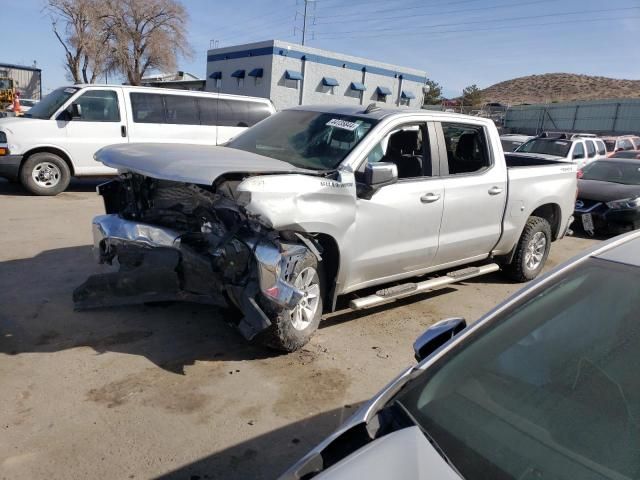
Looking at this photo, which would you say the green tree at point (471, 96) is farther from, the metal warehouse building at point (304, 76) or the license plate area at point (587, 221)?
the license plate area at point (587, 221)

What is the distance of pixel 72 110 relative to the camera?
384 inches

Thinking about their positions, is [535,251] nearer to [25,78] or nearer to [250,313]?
[250,313]

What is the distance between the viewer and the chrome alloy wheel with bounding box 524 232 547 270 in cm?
631

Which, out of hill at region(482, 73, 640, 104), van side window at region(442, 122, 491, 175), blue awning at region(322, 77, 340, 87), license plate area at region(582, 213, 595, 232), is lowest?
license plate area at region(582, 213, 595, 232)

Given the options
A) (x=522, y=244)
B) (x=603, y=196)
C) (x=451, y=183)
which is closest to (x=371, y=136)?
(x=451, y=183)

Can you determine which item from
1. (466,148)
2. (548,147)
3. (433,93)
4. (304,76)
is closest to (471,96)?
(433,93)

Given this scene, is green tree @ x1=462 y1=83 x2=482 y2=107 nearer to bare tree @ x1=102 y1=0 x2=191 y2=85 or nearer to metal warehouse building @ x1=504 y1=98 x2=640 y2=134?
metal warehouse building @ x1=504 y1=98 x2=640 y2=134

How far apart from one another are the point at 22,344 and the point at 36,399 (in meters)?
0.85

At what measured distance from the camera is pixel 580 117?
36781 mm

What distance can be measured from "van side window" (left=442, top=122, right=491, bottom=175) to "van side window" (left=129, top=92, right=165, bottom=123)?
7000 millimetres

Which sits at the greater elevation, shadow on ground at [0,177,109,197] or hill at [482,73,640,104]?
hill at [482,73,640,104]

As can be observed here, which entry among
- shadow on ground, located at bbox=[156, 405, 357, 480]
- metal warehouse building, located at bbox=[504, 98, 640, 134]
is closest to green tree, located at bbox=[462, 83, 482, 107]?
metal warehouse building, located at bbox=[504, 98, 640, 134]

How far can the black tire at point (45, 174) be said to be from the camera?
9594mm

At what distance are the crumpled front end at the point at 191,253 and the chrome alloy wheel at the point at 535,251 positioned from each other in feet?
11.8
